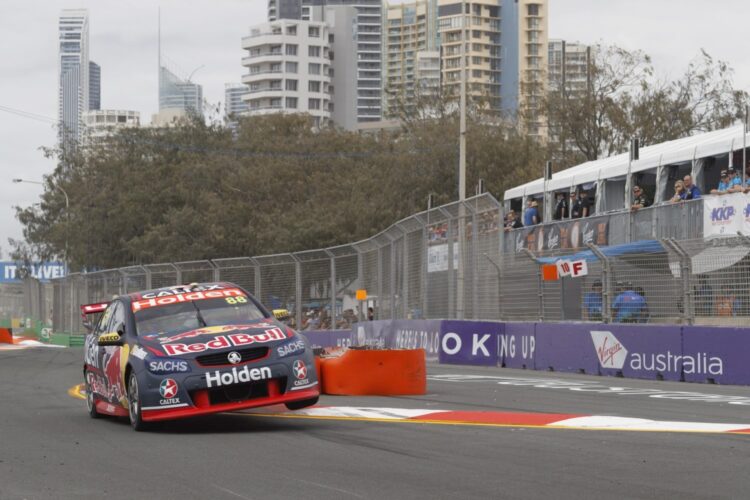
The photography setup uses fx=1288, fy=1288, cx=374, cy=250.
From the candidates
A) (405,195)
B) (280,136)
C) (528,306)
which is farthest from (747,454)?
(280,136)

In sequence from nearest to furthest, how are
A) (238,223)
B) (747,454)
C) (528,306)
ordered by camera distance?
(747,454) → (528,306) → (238,223)

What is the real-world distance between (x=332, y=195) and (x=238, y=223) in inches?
207

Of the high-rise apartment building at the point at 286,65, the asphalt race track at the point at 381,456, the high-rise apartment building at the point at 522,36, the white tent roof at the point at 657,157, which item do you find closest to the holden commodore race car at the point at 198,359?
the asphalt race track at the point at 381,456

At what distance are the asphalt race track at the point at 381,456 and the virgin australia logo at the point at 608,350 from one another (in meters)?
4.85

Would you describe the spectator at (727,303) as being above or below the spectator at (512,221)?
below

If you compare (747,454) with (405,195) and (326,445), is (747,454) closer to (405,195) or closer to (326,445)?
(326,445)

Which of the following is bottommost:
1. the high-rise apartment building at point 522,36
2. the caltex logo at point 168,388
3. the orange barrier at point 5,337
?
the orange barrier at point 5,337

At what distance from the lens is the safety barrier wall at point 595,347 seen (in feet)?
56.5

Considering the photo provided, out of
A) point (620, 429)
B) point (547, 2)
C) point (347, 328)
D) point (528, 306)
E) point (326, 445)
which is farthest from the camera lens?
point (547, 2)

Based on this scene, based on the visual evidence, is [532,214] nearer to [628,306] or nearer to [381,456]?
[628,306]

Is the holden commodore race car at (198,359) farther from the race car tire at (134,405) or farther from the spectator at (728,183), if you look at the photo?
the spectator at (728,183)

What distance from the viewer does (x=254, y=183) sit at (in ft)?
230

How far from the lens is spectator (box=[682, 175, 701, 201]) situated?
2445cm

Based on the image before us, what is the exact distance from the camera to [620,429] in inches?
418
